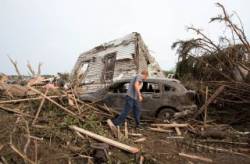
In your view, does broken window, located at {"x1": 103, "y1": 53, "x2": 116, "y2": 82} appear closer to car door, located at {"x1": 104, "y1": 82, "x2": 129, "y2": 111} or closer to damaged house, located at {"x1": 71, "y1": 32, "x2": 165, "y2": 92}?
damaged house, located at {"x1": 71, "y1": 32, "x2": 165, "y2": 92}

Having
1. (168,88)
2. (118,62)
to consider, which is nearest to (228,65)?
(168,88)

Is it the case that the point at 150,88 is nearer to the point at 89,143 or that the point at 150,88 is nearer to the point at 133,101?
the point at 133,101

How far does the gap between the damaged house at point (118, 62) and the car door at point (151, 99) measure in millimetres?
6919

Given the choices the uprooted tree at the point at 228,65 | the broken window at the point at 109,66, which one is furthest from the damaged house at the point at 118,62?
the uprooted tree at the point at 228,65

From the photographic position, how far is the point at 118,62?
63.7ft

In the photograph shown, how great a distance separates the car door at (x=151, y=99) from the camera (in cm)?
1105

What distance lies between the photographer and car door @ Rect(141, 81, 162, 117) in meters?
11.1

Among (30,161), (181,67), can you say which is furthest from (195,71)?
(30,161)

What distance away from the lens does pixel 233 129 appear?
973cm

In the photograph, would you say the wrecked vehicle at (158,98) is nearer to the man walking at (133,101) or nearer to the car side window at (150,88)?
the car side window at (150,88)

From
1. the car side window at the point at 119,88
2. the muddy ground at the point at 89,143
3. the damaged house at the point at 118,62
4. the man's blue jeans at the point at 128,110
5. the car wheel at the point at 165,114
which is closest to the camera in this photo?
the muddy ground at the point at 89,143

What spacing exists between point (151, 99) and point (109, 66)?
9.21 m

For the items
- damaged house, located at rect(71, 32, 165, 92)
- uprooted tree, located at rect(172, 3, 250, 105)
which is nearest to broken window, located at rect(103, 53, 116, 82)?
damaged house, located at rect(71, 32, 165, 92)

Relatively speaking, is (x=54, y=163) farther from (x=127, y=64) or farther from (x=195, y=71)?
(x=127, y=64)
